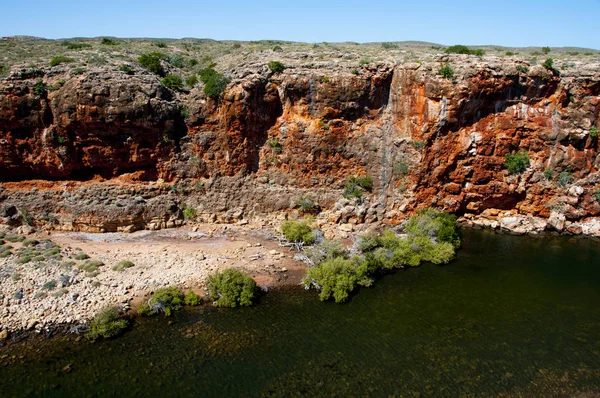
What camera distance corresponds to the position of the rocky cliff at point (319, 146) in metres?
29.8

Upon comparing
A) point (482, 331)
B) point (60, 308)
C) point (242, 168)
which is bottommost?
point (482, 331)

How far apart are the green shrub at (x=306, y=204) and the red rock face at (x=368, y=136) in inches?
41.7

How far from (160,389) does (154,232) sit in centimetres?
1510

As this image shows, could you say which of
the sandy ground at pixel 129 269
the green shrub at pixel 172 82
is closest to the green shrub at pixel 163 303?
the sandy ground at pixel 129 269

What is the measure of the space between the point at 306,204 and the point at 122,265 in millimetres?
14034

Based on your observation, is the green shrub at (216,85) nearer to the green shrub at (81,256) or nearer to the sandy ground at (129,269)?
the sandy ground at (129,269)

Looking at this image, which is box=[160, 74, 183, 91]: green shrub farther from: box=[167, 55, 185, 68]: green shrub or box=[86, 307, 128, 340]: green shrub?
box=[86, 307, 128, 340]: green shrub

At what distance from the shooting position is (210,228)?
105ft

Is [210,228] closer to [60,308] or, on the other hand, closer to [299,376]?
[60,308]

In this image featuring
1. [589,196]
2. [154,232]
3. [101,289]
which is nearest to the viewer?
[101,289]

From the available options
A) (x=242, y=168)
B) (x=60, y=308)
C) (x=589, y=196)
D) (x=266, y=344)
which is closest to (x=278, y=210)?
(x=242, y=168)

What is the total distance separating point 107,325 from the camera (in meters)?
20.6

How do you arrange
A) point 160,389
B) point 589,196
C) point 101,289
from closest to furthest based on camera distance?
point 160,389 < point 101,289 < point 589,196

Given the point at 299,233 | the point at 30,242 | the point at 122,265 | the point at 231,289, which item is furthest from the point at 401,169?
the point at 30,242
